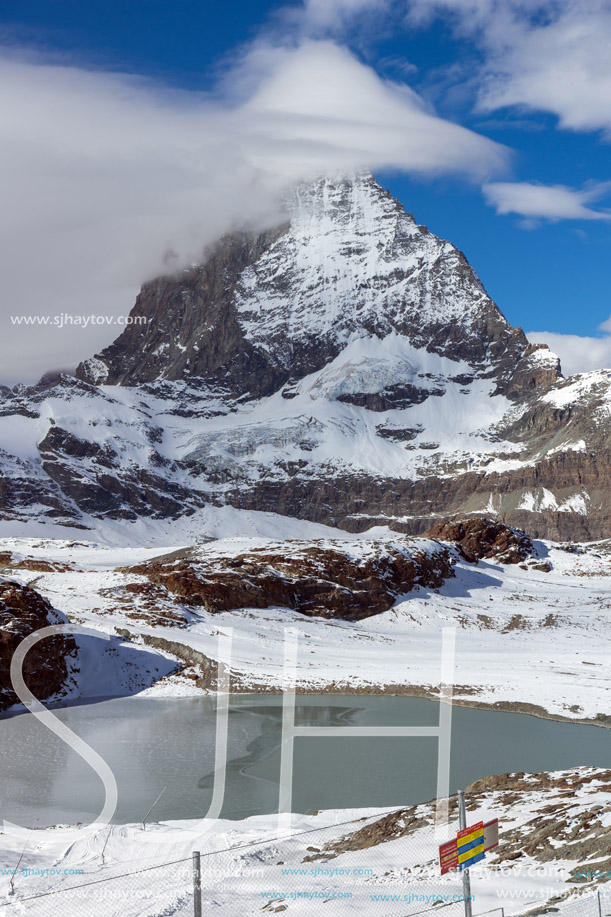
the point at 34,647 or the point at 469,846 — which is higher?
the point at 469,846

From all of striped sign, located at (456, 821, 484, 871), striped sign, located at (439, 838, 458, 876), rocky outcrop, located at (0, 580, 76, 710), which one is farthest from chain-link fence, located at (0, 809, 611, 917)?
rocky outcrop, located at (0, 580, 76, 710)

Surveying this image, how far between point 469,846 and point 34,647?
55727 millimetres

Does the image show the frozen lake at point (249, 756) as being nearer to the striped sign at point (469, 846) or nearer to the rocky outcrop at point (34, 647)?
the rocky outcrop at point (34, 647)

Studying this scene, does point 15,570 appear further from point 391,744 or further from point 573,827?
point 573,827

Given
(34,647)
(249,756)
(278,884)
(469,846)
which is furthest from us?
(34,647)

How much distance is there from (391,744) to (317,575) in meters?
54.9

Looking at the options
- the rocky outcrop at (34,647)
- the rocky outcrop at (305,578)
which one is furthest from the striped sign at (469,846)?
the rocky outcrop at (305,578)

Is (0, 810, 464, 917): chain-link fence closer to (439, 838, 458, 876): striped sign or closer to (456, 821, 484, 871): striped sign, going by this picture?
(439, 838, 458, 876): striped sign

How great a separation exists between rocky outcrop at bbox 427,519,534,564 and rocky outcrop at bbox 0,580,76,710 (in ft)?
281

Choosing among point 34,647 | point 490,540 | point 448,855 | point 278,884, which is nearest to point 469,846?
point 448,855

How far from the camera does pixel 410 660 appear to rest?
81.6m

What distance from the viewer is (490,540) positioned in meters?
153

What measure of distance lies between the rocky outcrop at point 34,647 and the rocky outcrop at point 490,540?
85.8 meters

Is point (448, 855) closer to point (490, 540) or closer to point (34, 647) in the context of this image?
point (34, 647)
